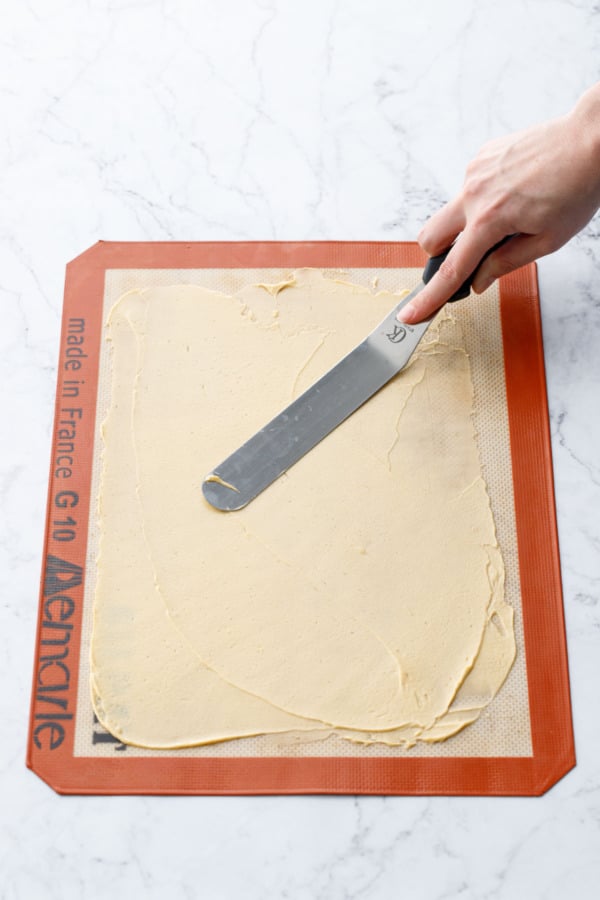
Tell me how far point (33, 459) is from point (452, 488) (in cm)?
48

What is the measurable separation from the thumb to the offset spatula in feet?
0.03

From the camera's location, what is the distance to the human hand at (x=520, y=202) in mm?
787

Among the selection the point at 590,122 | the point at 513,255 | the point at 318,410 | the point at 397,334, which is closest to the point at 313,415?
the point at 318,410

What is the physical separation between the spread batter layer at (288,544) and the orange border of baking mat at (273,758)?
0.10 ft

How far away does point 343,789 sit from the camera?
0.80 metres

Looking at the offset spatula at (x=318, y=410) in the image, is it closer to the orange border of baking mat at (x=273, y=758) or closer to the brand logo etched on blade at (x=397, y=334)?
the brand logo etched on blade at (x=397, y=334)

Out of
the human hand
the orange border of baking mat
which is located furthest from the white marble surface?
the human hand

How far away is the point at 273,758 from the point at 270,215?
2.12 ft

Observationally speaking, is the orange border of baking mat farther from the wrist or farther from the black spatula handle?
the wrist

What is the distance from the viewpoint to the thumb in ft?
2.80

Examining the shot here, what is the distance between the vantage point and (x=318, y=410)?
0.90 m

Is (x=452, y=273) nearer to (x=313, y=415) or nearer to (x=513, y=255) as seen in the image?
(x=513, y=255)

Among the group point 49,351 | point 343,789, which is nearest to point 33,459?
point 49,351

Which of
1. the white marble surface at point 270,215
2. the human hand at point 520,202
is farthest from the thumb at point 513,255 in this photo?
the white marble surface at point 270,215
